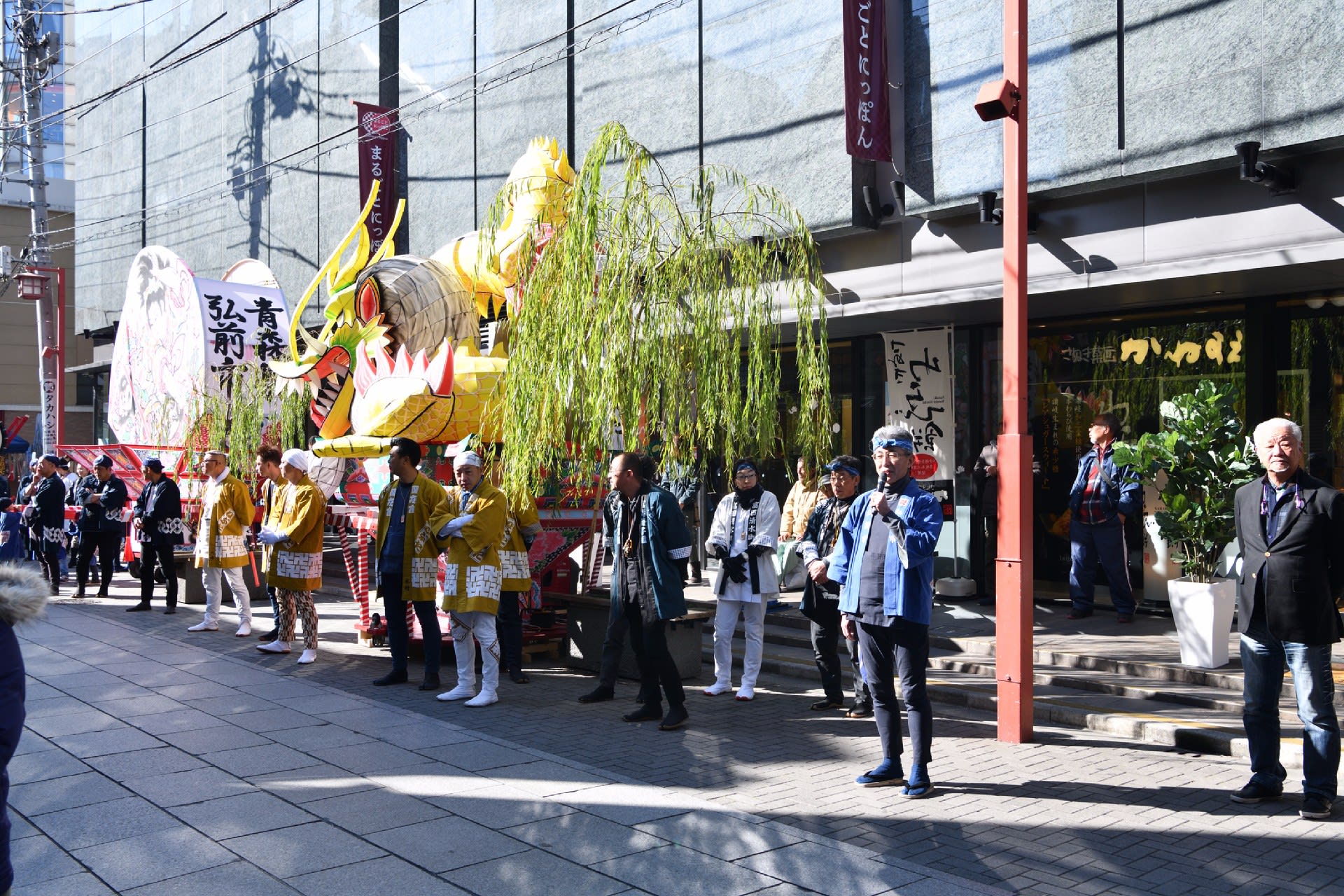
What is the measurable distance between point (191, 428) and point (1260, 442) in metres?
15.6

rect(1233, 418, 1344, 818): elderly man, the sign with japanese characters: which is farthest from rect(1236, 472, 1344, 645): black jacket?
the sign with japanese characters

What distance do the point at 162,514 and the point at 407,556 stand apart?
19.9 feet

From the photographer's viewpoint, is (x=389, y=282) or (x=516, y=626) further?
(x=389, y=282)

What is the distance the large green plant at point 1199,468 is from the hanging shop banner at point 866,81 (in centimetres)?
430

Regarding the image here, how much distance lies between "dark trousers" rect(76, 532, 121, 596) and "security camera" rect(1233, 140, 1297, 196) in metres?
13.6

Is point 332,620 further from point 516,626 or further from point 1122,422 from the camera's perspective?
point 1122,422

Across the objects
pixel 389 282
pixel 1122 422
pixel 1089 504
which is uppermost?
pixel 389 282

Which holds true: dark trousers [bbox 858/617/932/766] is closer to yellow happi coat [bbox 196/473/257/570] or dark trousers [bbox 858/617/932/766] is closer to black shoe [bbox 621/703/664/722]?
black shoe [bbox 621/703/664/722]

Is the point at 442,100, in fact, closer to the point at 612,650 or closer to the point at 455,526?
the point at 455,526

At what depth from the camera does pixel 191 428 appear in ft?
57.5

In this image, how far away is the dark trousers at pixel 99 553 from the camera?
48.4ft

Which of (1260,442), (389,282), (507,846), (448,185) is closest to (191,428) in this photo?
(448,185)

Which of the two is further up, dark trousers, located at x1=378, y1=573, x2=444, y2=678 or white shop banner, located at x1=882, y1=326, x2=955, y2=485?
white shop banner, located at x1=882, y1=326, x2=955, y2=485

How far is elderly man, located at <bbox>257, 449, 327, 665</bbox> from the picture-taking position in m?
9.84
